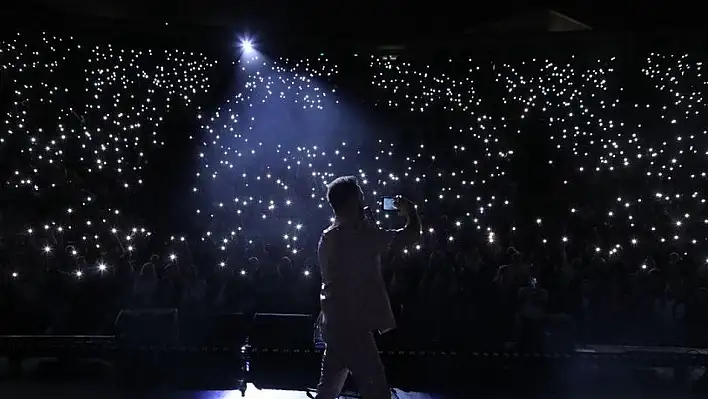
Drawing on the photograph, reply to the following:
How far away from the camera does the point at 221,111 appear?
1262cm

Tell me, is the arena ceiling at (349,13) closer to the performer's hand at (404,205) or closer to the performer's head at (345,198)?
the performer's hand at (404,205)

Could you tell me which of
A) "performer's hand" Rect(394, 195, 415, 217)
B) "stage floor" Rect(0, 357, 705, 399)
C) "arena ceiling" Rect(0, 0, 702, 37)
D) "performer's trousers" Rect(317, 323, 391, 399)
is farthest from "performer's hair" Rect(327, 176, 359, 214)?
"arena ceiling" Rect(0, 0, 702, 37)

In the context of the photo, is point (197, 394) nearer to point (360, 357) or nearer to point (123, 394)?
point (123, 394)

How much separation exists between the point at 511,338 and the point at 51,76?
9.19m

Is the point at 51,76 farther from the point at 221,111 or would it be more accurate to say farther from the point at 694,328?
the point at 694,328

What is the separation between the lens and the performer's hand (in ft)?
10.8

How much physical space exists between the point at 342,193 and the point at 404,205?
359 millimetres

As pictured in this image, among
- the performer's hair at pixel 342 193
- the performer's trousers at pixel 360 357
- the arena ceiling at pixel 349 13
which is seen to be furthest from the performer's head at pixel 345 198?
the arena ceiling at pixel 349 13

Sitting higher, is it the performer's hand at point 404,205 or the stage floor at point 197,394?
the performer's hand at point 404,205

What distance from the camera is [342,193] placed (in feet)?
10.5

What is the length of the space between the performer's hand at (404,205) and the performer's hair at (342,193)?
0.90ft

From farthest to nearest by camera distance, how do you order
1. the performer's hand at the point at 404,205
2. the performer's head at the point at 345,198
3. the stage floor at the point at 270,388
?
the stage floor at the point at 270,388 → the performer's hand at the point at 404,205 → the performer's head at the point at 345,198

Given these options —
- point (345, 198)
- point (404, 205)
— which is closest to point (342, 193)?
point (345, 198)

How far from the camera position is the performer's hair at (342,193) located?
10.5 feet
